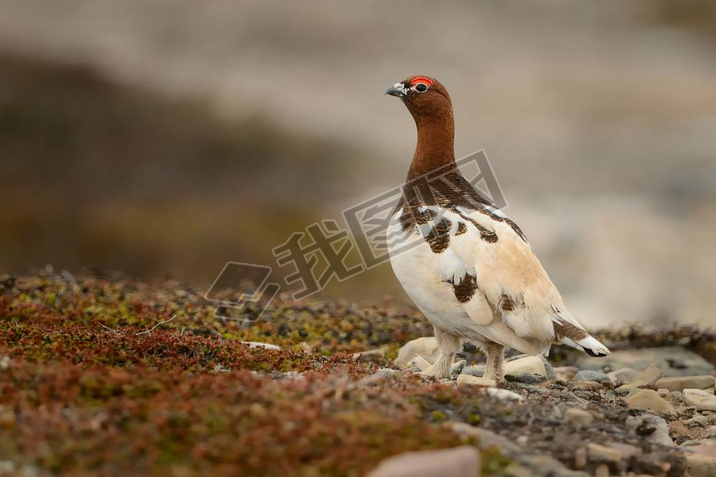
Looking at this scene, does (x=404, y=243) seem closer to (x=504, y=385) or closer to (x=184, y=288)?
(x=504, y=385)

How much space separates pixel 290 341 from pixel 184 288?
2.86 m

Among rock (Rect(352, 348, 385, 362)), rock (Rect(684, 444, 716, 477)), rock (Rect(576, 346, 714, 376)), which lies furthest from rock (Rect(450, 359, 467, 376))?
rock (Rect(576, 346, 714, 376))

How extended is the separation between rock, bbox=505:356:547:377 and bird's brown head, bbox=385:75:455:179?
2.17 metres

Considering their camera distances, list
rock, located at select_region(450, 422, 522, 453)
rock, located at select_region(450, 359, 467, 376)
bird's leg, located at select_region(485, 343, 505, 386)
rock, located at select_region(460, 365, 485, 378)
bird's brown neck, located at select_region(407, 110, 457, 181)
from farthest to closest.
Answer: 1. bird's brown neck, located at select_region(407, 110, 457, 181)
2. rock, located at select_region(450, 359, 467, 376)
3. rock, located at select_region(460, 365, 485, 378)
4. bird's leg, located at select_region(485, 343, 505, 386)
5. rock, located at select_region(450, 422, 522, 453)

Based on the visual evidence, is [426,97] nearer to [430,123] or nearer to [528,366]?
[430,123]

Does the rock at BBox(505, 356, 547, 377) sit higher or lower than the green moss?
lower

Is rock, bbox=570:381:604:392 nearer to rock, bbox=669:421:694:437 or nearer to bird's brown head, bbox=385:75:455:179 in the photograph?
rock, bbox=669:421:694:437

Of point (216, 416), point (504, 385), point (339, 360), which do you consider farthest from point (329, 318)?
point (216, 416)

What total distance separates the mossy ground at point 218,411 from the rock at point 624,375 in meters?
1.84

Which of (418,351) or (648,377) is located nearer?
(418,351)

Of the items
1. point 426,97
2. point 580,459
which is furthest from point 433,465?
point 426,97

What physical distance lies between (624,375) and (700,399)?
1.12m

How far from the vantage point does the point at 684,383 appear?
8617mm

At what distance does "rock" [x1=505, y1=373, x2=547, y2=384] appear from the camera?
7359 mm
